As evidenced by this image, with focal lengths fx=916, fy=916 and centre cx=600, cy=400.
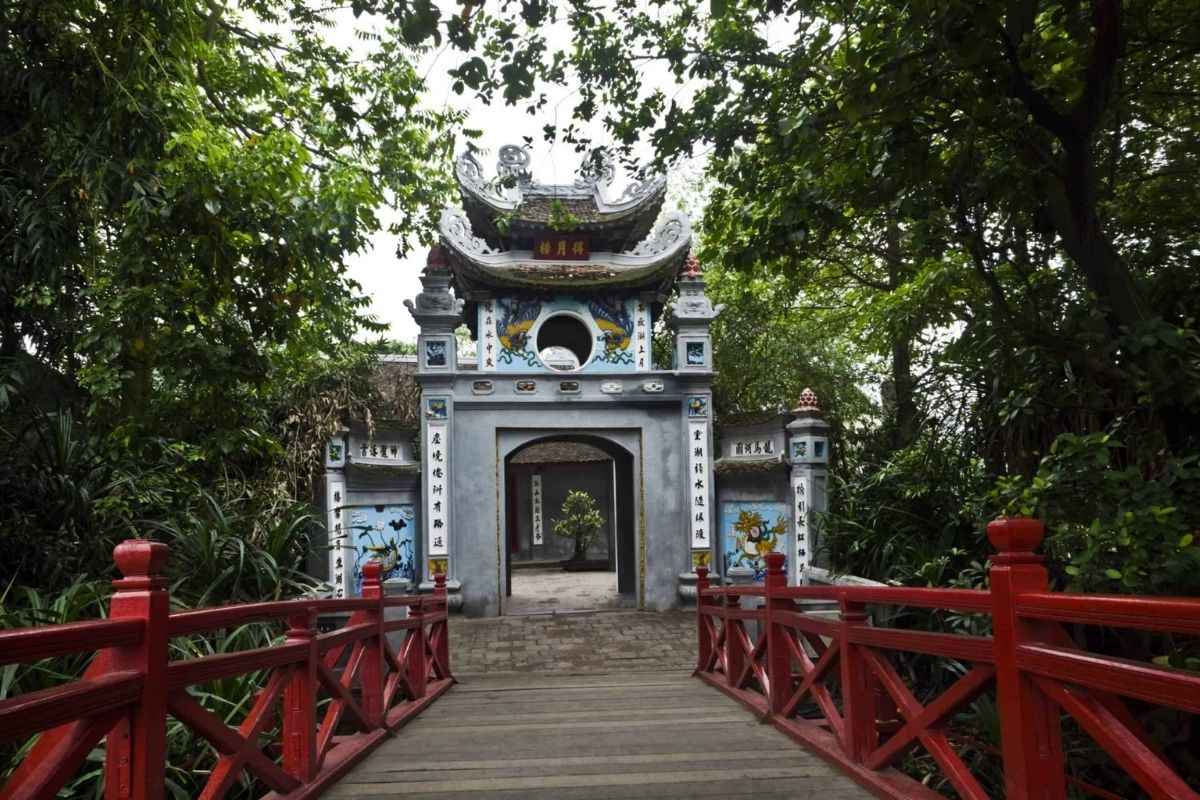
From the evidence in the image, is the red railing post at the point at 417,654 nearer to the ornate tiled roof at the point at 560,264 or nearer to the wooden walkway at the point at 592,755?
the wooden walkway at the point at 592,755

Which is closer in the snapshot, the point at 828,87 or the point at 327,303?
the point at 828,87

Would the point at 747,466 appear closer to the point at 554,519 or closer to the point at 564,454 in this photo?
the point at 564,454

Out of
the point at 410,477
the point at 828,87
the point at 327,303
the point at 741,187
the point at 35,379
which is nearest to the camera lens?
the point at 828,87

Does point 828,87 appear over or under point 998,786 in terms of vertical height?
over

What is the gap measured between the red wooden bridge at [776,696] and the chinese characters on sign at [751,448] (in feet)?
20.1

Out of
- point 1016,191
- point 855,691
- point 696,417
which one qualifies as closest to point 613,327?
point 696,417

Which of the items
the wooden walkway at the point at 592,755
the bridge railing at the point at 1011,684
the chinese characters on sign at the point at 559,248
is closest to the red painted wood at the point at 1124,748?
the bridge railing at the point at 1011,684

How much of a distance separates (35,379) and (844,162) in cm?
564

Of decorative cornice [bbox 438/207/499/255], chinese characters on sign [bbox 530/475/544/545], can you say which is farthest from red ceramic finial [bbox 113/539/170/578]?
chinese characters on sign [bbox 530/475/544/545]

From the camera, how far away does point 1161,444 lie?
12.3 feet

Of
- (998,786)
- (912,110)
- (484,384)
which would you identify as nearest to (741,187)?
(912,110)

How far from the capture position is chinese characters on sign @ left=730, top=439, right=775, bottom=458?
10977mm

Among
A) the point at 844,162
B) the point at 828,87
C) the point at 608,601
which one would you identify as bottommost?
the point at 608,601

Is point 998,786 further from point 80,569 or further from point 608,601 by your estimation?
point 608,601
